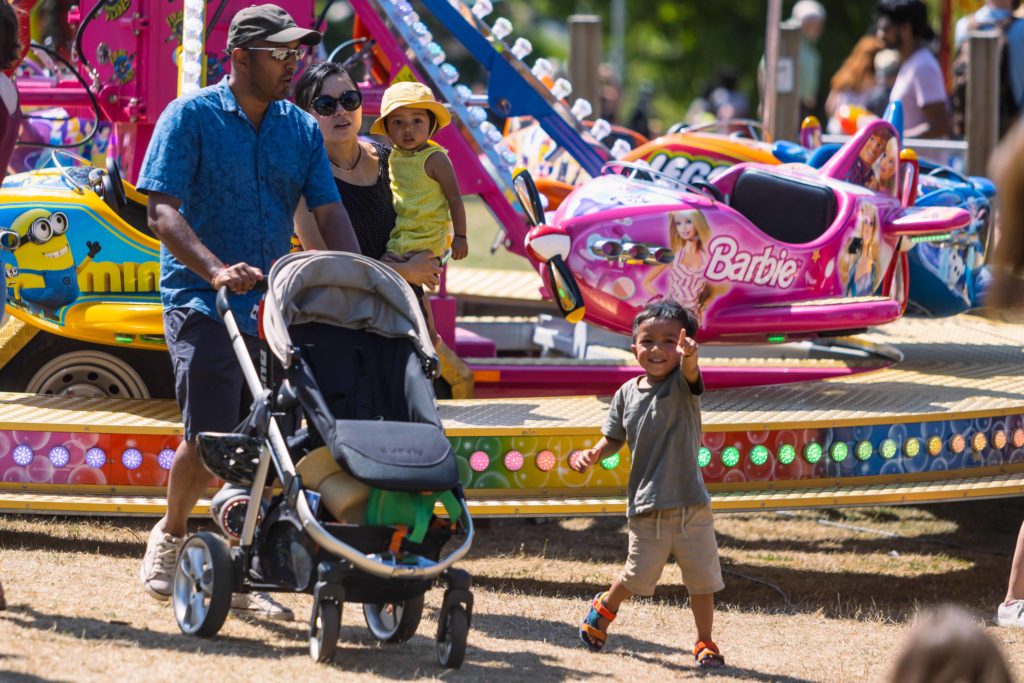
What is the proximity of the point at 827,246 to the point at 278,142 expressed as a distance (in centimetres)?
288

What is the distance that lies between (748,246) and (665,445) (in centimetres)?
194

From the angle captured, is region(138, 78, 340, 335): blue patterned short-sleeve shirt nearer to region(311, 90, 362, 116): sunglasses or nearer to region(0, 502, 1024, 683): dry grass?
region(311, 90, 362, 116): sunglasses

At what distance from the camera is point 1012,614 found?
18.3 ft

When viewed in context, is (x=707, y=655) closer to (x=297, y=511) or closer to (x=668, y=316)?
(x=668, y=316)

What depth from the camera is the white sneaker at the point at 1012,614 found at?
555cm

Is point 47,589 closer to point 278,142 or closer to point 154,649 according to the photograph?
point 154,649

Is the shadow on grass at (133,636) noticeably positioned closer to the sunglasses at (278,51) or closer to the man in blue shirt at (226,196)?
the man in blue shirt at (226,196)

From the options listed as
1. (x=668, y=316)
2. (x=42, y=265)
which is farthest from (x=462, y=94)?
(x=668, y=316)

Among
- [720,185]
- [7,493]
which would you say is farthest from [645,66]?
[7,493]

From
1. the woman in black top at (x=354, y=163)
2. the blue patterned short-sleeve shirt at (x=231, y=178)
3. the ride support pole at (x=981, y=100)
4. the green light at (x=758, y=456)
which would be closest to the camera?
the blue patterned short-sleeve shirt at (x=231, y=178)

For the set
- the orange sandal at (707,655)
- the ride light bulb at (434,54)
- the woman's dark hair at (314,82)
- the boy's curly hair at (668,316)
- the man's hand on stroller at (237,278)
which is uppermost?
the ride light bulb at (434,54)

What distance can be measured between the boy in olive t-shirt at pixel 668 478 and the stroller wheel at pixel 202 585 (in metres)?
1.13

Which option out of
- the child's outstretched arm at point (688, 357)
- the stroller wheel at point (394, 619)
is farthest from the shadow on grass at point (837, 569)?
the child's outstretched arm at point (688, 357)

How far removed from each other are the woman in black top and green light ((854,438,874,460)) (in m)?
1.73
